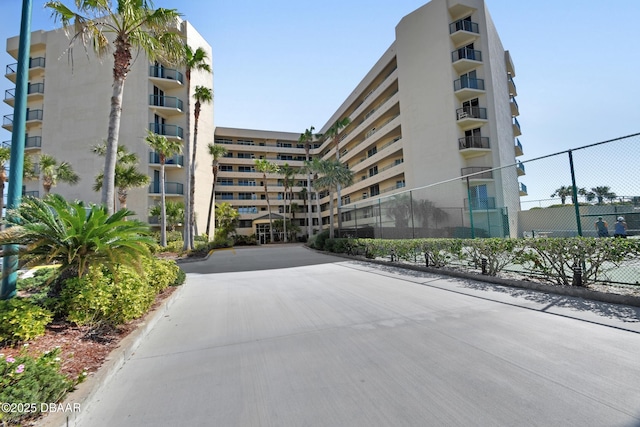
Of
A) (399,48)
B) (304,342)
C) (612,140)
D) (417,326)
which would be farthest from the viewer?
(399,48)

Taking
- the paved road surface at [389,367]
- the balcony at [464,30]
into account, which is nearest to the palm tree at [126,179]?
the paved road surface at [389,367]

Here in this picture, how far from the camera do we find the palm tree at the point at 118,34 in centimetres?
785

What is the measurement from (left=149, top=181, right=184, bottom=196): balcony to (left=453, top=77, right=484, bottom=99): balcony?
26311 mm

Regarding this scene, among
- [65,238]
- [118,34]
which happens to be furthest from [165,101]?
[65,238]

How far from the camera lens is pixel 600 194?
7.99 metres

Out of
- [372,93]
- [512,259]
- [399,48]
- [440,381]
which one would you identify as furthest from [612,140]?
[372,93]

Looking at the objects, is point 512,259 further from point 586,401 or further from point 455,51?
point 455,51

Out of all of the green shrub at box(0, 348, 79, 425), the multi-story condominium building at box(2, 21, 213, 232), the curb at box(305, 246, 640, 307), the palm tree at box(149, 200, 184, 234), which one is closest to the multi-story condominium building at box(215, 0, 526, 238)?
the curb at box(305, 246, 640, 307)

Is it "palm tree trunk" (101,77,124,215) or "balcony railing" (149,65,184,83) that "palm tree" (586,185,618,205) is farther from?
"balcony railing" (149,65,184,83)

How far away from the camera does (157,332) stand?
15.5ft

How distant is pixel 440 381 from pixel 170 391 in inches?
105

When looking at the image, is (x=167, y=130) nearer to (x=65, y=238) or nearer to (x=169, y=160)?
(x=169, y=160)

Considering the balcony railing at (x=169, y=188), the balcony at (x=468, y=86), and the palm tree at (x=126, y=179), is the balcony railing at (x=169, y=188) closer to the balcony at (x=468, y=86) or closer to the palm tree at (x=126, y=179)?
the palm tree at (x=126, y=179)

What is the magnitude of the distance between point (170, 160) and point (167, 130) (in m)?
2.98
